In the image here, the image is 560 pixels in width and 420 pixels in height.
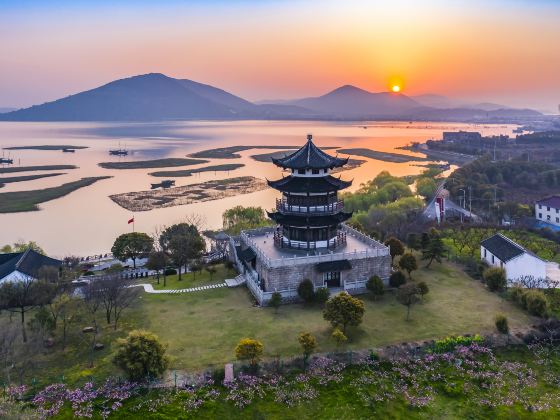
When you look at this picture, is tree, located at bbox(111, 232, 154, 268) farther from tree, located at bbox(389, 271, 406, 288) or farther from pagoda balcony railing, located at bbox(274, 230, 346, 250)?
tree, located at bbox(389, 271, 406, 288)

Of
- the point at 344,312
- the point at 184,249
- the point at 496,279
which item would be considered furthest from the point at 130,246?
the point at 496,279

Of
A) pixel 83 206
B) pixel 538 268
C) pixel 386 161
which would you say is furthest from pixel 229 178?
pixel 538 268

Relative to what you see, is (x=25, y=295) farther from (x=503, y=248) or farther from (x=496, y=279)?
(x=503, y=248)

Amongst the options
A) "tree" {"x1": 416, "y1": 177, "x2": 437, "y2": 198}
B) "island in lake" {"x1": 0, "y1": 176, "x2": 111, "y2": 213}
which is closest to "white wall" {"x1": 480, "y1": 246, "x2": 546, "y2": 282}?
"tree" {"x1": 416, "y1": 177, "x2": 437, "y2": 198}

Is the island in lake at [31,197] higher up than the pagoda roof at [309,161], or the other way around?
the pagoda roof at [309,161]

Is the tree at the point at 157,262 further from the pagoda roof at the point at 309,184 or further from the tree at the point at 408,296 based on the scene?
the tree at the point at 408,296

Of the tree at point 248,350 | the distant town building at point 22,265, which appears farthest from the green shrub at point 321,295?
the distant town building at point 22,265
